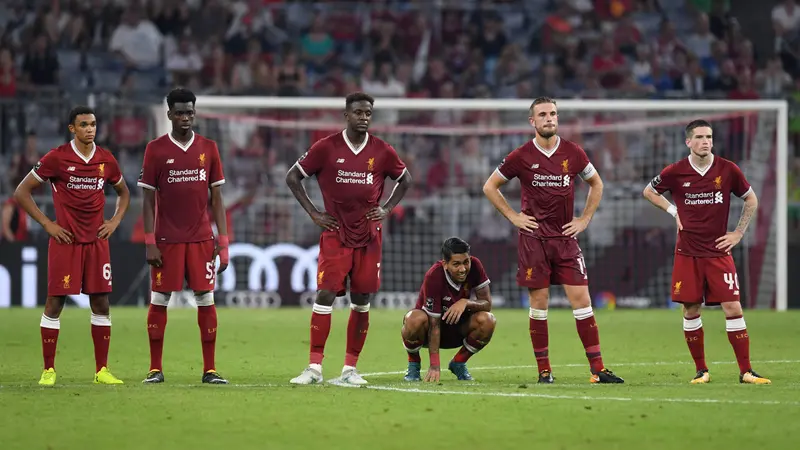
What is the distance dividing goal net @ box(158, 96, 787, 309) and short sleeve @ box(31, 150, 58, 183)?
29.7 feet

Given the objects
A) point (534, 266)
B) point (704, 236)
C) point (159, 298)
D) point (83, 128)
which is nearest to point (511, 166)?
point (534, 266)

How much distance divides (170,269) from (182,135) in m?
1.01

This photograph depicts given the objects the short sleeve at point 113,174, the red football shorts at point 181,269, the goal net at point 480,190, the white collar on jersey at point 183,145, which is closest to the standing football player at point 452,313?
the red football shorts at point 181,269

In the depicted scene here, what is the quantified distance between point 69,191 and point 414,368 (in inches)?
115

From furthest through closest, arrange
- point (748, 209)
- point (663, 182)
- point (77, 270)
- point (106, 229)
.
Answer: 1. point (663, 182)
2. point (748, 209)
3. point (106, 229)
4. point (77, 270)

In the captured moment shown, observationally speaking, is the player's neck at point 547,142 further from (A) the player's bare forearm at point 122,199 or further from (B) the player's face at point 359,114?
(A) the player's bare forearm at point 122,199

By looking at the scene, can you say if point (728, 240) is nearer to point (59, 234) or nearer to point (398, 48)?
point (59, 234)

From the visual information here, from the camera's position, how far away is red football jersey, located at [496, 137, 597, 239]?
1005cm

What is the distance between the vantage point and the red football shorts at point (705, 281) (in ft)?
33.4

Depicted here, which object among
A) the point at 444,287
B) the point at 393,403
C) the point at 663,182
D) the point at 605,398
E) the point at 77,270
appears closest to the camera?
the point at 393,403

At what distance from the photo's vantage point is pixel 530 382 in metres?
9.96

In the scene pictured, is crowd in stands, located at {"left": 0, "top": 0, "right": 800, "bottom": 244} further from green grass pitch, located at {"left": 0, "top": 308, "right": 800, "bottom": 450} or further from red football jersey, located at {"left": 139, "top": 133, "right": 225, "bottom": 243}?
red football jersey, located at {"left": 139, "top": 133, "right": 225, "bottom": 243}

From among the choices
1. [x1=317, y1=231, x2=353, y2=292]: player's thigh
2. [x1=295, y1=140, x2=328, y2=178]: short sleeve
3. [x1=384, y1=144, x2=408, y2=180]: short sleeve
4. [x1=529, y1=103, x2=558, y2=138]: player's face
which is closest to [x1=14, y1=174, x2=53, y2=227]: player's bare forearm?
[x1=295, y1=140, x2=328, y2=178]: short sleeve

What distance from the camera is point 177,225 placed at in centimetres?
988
